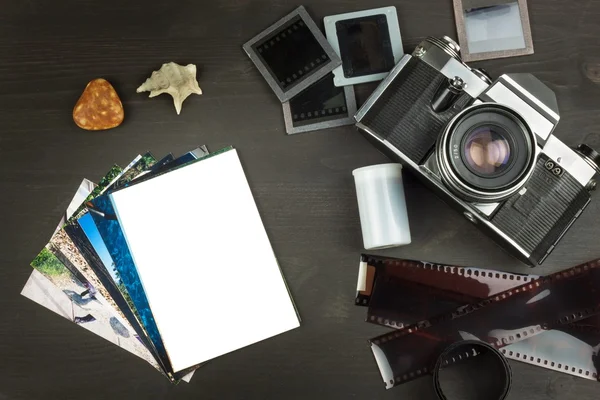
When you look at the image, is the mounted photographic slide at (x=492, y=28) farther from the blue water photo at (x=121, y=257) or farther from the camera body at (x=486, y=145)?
the blue water photo at (x=121, y=257)

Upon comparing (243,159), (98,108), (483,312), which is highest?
(98,108)

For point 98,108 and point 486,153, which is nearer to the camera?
point 486,153

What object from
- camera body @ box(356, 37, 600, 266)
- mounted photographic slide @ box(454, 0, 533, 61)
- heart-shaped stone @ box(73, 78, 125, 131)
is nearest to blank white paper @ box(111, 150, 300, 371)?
heart-shaped stone @ box(73, 78, 125, 131)

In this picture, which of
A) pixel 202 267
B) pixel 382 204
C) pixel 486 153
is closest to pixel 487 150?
pixel 486 153

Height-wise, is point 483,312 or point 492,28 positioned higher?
point 492,28

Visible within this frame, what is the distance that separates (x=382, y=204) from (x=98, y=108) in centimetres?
45

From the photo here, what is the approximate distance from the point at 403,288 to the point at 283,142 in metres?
0.29

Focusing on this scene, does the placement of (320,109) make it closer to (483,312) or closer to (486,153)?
(486,153)

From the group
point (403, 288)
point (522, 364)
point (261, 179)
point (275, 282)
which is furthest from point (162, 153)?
point (522, 364)

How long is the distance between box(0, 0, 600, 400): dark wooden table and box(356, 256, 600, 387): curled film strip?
18 mm

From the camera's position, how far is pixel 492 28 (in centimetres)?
82

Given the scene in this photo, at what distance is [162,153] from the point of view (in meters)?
0.84

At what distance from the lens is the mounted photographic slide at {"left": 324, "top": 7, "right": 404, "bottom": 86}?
0.83 meters

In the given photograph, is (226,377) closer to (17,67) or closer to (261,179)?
(261,179)
